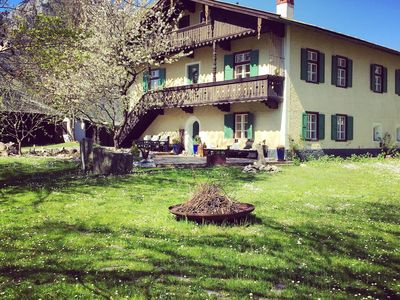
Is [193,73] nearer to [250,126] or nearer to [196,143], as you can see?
[196,143]

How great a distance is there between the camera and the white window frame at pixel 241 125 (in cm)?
2392

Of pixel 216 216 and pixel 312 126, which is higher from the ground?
pixel 312 126

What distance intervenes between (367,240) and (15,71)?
11.4 meters

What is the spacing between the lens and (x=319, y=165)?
2041 cm

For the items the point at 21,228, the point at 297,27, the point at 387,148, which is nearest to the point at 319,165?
the point at 297,27

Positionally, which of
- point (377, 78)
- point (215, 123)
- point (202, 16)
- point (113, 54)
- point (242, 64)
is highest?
point (202, 16)

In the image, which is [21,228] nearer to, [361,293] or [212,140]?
[361,293]

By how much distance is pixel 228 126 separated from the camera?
2452 cm

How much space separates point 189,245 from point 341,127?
2058 centimetres

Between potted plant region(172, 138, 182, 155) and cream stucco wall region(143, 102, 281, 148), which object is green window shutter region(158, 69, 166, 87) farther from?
potted plant region(172, 138, 182, 155)

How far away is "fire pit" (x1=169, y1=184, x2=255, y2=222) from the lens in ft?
25.6

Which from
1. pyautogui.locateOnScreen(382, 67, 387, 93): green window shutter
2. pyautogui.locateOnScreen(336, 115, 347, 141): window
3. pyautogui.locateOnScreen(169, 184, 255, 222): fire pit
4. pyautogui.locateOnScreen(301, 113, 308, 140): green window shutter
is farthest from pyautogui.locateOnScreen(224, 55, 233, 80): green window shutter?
pyautogui.locateOnScreen(169, 184, 255, 222): fire pit

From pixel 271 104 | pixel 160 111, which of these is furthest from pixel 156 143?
pixel 271 104

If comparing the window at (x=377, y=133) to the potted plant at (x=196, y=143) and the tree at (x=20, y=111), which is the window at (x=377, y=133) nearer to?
the potted plant at (x=196, y=143)
